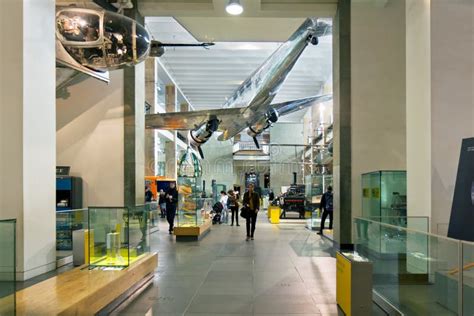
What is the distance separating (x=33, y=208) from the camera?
22.5ft

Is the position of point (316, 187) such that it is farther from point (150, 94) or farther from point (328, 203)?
point (150, 94)

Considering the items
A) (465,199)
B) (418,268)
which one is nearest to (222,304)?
(418,268)

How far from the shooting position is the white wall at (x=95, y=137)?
11.3m

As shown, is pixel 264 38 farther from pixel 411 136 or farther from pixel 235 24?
pixel 411 136

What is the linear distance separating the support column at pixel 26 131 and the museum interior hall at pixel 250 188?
1.1 inches

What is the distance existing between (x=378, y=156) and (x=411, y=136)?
3.87 m

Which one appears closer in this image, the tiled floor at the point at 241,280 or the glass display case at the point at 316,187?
the tiled floor at the point at 241,280

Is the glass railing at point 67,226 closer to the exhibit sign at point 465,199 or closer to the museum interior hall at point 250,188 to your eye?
the museum interior hall at point 250,188

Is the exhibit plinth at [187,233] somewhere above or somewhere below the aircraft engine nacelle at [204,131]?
below

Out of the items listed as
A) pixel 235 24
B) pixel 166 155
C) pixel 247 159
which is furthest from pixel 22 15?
pixel 247 159

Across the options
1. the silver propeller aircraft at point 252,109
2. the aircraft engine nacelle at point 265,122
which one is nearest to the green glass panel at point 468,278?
the silver propeller aircraft at point 252,109

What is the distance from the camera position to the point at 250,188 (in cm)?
1301

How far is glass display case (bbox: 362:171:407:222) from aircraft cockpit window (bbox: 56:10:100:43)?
21.5ft

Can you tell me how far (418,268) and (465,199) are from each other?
101cm
